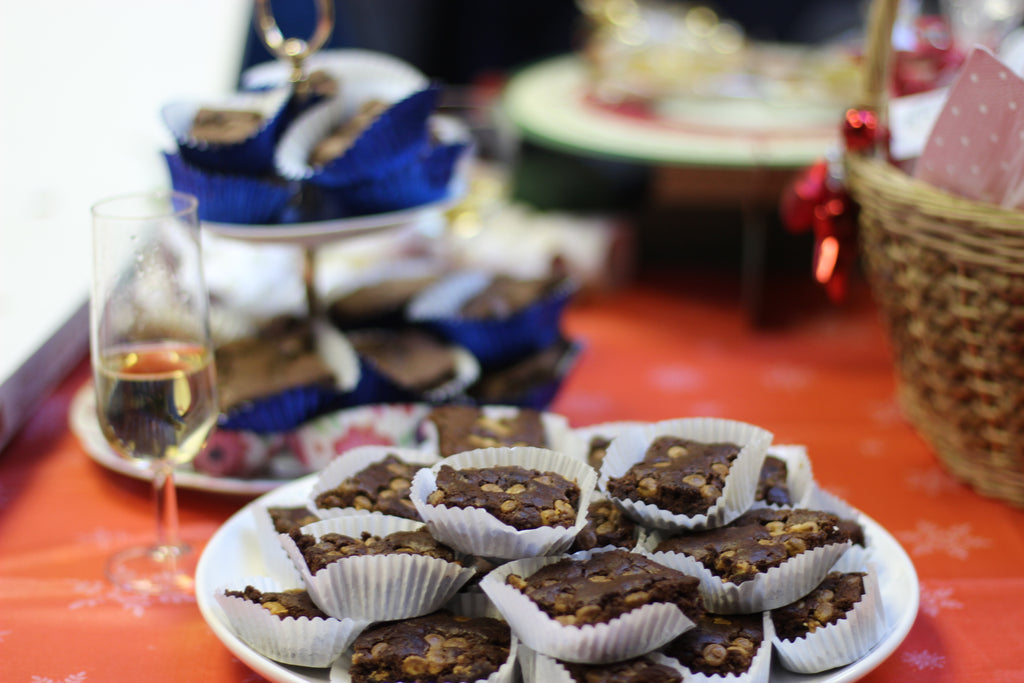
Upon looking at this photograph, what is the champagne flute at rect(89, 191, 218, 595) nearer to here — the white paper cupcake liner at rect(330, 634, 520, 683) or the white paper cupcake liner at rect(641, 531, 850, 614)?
the white paper cupcake liner at rect(330, 634, 520, 683)

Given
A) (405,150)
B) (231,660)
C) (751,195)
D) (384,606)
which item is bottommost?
(231,660)

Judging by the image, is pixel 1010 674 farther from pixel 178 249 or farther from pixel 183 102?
pixel 183 102

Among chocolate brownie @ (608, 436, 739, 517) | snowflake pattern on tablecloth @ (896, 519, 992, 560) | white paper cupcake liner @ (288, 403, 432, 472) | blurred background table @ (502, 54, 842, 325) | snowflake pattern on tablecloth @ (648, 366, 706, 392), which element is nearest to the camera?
chocolate brownie @ (608, 436, 739, 517)

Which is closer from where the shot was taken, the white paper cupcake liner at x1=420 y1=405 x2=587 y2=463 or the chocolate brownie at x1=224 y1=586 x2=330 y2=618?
the chocolate brownie at x1=224 y1=586 x2=330 y2=618

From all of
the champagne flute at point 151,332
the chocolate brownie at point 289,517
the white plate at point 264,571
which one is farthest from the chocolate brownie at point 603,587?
the champagne flute at point 151,332

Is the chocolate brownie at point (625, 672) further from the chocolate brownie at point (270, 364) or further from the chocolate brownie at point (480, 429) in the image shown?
the chocolate brownie at point (270, 364)

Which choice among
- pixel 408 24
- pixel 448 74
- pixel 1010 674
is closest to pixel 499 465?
pixel 1010 674

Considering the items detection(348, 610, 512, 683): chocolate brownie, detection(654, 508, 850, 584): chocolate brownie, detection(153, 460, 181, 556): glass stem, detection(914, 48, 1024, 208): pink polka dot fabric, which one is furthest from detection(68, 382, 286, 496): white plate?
detection(914, 48, 1024, 208): pink polka dot fabric
